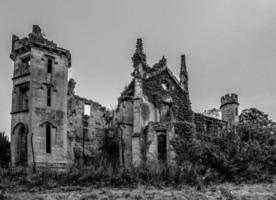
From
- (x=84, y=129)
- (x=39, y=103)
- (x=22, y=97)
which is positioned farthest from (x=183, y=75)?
(x=22, y=97)

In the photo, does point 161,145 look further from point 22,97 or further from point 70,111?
point 22,97

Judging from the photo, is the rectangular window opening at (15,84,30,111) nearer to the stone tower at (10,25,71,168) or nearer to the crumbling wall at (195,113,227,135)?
the stone tower at (10,25,71,168)

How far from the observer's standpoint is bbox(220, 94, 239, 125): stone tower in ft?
139

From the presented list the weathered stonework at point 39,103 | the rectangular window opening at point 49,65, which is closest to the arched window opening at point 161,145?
the weathered stonework at point 39,103

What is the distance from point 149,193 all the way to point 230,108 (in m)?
29.3

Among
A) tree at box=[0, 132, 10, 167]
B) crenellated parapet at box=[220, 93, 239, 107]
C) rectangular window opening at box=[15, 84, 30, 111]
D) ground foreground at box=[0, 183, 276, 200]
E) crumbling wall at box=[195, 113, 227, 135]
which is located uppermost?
crenellated parapet at box=[220, 93, 239, 107]

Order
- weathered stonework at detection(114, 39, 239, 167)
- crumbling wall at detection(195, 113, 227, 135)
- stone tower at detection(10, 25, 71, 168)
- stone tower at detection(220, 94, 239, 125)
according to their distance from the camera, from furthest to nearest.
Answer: stone tower at detection(220, 94, 239, 125) → crumbling wall at detection(195, 113, 227, 135) → weathered stonework at detection(114, 39, 239, 167) → stone tower at detection(10, 25, 71, 168)

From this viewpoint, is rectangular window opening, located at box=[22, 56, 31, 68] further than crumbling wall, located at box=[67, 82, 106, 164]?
No

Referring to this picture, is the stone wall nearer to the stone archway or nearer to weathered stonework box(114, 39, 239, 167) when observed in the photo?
weathered stonework box(114, 39, 239, 167)

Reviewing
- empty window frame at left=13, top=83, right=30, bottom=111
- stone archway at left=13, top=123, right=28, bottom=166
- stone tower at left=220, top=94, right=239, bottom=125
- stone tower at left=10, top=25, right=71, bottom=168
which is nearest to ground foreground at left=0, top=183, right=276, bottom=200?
stone tower at left=10, top=25, right=71, bottom=168

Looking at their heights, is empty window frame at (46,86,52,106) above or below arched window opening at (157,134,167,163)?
above

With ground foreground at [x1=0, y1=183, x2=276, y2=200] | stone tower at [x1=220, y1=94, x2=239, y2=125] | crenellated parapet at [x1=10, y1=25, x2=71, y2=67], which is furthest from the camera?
stone tower at [x1=220, y1=94, x2=239, y2=125]

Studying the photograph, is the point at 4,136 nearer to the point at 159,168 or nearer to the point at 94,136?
the point at 94,136

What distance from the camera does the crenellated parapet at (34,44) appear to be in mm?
27547
